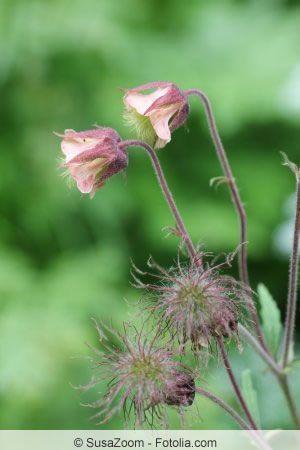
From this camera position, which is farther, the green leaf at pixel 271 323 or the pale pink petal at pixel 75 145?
the green leaf at pixel 271 323

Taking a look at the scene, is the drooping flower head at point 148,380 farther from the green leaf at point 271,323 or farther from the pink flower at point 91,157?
the green leaf at point 271,323

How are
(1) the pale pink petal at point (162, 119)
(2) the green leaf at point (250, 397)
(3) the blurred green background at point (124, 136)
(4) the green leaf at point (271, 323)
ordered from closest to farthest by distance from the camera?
(1) the pale pink petal at point (162, 119), (2) the green leaf at point (250, 397), (4) the green leaf at point (271, 323), (3) the blurred green background at point (124, 136)

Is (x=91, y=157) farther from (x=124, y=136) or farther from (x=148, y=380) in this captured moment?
(x=124, y=136)

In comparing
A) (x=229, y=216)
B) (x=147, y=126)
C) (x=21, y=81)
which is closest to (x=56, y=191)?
(x=21, y=81)

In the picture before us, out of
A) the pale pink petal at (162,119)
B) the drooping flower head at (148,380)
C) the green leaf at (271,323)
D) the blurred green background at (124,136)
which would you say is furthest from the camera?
the blurred green background at (124,136)

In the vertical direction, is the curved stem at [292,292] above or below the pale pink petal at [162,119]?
below

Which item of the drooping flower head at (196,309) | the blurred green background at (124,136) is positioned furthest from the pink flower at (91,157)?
the blurred green background at (124,136)

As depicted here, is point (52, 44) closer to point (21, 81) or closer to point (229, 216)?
point (21, 81)

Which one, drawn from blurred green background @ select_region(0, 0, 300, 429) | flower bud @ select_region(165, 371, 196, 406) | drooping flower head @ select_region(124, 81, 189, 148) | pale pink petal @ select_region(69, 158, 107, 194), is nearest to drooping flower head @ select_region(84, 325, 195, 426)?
flower bud @ select_region(165, 371, 196, 406)
